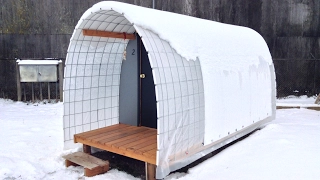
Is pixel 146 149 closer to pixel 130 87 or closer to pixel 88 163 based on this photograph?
pixel 88 163

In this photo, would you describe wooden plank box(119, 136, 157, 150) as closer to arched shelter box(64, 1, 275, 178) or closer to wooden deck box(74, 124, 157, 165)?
wooden deck box(74, 124, 157, 165)

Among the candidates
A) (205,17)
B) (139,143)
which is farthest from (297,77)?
(139,143)

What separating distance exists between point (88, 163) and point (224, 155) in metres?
1.98

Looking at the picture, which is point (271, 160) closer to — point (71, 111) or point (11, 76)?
point (71, 111)

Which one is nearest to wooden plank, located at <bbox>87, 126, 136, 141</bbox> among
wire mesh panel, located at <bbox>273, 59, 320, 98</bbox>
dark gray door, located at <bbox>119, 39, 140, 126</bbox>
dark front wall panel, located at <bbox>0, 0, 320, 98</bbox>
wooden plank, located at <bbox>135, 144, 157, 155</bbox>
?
dark gray door, located at <bbox>119, 39, 140, 126</bbox>

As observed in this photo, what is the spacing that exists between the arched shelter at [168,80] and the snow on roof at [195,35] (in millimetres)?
15

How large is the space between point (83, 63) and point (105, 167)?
1697 mm

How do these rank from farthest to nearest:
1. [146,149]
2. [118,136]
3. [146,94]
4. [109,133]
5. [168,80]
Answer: [146,94]
[109,133]
[118,136]
[146,149]
[168,80]

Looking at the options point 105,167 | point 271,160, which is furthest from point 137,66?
point 271,160

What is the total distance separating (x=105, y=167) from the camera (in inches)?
148

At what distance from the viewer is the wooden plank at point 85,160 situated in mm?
3746

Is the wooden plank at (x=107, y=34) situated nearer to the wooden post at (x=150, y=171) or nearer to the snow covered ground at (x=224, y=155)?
the snow covered ground at (x=224, y=155)

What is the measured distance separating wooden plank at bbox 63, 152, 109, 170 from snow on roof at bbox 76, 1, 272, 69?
6.12ft

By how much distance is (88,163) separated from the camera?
379cm
